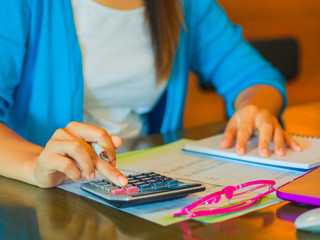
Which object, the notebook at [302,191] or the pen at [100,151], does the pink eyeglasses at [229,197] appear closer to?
the notebook at [302,191]

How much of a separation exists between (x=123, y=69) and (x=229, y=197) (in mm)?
595

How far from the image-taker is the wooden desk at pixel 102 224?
0.48m

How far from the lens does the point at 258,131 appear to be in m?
0.88

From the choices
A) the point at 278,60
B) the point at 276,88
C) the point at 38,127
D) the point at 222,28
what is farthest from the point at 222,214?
the point at 278,60

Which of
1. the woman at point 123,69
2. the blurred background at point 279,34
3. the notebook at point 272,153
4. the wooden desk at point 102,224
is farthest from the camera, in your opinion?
the blurred background at point 279,34

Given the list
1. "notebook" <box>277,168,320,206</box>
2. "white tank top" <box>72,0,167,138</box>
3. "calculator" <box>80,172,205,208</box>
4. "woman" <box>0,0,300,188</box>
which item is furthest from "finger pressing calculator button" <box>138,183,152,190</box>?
"white tank top" <box>72,0,167,138</box>

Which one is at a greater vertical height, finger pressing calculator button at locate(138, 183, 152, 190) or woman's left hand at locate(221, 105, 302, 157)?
finger pressing calculator button at locate(138, 183, 152, 190)

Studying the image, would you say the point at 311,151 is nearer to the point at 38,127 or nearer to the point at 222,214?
the point at 222,214

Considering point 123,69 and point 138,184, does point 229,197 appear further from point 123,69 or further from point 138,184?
point 123,69

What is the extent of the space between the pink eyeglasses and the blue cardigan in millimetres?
469

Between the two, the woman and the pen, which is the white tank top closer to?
the woman

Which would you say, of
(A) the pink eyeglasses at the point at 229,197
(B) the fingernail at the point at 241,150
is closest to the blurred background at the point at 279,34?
(B) the fingernail at the point at 241,150

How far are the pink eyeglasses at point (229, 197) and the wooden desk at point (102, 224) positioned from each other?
17 mm

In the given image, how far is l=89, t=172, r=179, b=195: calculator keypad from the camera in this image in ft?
1.82
